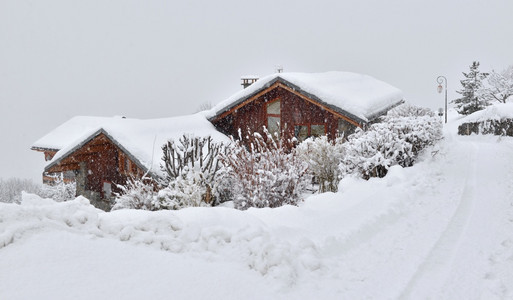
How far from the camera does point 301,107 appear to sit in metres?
16.8

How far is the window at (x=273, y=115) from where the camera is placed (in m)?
17.3

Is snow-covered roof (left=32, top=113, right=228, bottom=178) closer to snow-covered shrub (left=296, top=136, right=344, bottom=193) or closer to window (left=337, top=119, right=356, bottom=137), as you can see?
snow-covered shrub (left=296, top=136, right=344, bottom=193)

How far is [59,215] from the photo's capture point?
14.8 feet

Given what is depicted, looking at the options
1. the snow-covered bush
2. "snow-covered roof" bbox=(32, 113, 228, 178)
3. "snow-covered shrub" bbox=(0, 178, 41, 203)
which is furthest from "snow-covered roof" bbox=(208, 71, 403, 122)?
"snow-covered shrub" bbox=(0, 178, 41, 203)

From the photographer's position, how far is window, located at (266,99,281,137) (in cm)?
1731

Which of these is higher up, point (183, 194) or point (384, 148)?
point (384, 148)

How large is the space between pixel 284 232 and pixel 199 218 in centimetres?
112

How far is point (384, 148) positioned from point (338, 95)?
22.4 ft

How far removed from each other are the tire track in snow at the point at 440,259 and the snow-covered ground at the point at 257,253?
12 mm

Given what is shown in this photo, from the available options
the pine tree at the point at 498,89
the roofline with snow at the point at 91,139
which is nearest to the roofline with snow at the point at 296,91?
the roofline with snow at the point at 91,139

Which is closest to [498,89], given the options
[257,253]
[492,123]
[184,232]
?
[492,123]

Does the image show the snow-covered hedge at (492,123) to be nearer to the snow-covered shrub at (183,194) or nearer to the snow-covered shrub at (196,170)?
the snow-covered shrub at (196,170)

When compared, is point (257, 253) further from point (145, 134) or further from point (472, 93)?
point (472, 93)

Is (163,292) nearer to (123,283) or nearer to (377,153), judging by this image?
(123,283)
